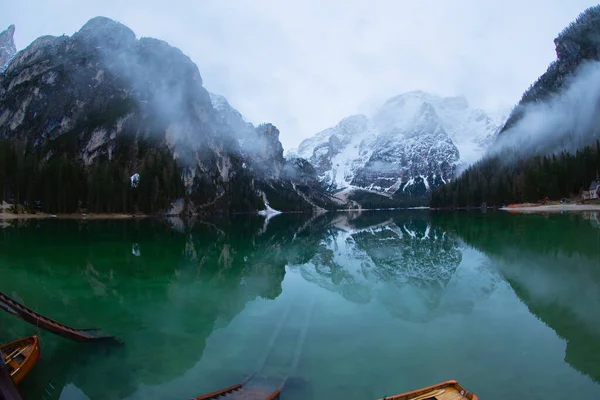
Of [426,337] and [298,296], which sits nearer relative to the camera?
[426,337]

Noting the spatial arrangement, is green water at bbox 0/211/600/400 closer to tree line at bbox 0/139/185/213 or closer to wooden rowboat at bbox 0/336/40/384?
wooden rowboat at bbox 0/336/40/384

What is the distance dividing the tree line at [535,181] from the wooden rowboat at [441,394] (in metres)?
145

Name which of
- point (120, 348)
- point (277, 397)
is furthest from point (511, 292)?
point (120, 348)

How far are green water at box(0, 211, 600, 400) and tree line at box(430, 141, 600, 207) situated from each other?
116280 mm

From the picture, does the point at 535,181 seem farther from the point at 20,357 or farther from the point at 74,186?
the point at 20,357

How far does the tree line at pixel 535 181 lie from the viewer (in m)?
128

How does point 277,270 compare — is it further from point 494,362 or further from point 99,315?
point 494,362

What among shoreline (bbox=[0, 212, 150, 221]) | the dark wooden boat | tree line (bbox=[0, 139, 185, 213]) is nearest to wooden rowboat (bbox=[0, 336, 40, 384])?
the dark wooden boat

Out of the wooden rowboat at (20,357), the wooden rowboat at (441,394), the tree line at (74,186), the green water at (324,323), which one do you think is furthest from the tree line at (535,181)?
the wooden rowboat at (20,357)

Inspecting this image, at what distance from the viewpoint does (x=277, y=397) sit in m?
11.0

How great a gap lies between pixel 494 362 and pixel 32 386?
15556 millimetres

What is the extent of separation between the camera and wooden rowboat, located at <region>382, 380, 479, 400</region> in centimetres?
987

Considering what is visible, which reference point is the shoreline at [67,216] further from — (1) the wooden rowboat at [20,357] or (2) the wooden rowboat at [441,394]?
(2) the wooden rowboat at [441,394]

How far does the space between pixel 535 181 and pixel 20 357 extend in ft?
520
